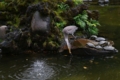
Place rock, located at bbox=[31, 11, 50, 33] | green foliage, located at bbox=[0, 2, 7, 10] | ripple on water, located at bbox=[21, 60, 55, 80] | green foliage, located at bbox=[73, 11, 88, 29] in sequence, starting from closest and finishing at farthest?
ripple on water, located at bbox=[21, 60, 55, 80]
rock, located at bbox=[31, 11, 50, 33]
green foliage, located at bbox=[73, 11, 88, 29]
green foliage, located at bbox=[0, 2, 7, 10]

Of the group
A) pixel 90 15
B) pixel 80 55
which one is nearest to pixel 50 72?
pixel 80 55

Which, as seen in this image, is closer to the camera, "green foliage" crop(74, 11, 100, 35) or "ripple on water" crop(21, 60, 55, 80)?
"ripple on water" crop(21, 60, 55, 80)

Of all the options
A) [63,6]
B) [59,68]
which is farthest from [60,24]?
[59,68]

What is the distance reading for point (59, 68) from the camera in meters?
9.51

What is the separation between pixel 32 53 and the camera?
437 inches

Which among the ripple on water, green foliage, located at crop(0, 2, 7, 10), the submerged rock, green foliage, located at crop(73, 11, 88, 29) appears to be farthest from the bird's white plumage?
green foliage, located at crop(0, 2, 7, 10)

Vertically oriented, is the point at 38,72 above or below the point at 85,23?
below

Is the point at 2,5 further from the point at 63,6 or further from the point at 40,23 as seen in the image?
the point at 63,6

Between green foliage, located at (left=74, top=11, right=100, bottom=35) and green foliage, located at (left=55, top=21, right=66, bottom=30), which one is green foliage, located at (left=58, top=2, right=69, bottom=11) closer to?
green foliage, located at (left=74, top=11, right=100, bottom=35)

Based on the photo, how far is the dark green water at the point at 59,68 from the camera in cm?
880

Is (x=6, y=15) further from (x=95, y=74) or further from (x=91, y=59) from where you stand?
(x=95, y=74)

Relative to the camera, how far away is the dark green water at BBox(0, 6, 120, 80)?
28.9ft

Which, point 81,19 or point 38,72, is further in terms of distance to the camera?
point 81,19

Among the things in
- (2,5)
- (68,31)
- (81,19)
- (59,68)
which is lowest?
(59,68)
